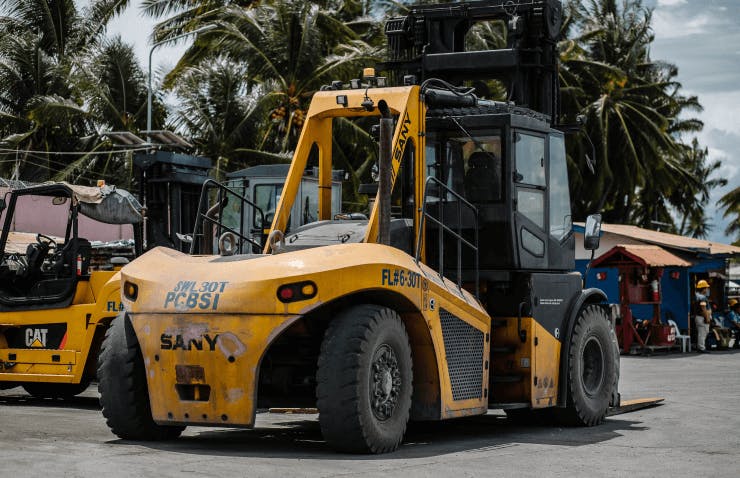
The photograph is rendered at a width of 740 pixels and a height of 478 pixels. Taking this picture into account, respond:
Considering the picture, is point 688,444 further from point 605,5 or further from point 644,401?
point 605,5

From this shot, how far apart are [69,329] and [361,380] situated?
6.72 m

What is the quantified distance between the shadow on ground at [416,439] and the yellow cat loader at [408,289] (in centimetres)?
26

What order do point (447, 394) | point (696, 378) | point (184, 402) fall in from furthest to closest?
point (696, 378)
point (447, 394)
point (184, 402)

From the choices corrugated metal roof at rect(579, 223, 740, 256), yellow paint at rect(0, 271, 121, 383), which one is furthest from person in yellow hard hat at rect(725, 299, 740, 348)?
yellow paint at rect(0, 271, 121, 383)

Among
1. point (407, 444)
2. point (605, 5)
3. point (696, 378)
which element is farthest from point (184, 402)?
point (605, 5)

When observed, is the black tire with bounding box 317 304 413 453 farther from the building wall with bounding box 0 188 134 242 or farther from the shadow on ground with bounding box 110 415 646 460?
the building wall with bounding box 0 188 134 242

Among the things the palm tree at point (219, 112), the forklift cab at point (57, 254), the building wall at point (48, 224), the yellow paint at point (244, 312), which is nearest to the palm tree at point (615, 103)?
the palm tree at point (219, 112)

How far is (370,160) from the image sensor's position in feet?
139

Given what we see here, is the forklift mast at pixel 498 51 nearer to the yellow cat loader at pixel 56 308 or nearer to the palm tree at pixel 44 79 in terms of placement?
the yellow cat loader at pixel 56 308

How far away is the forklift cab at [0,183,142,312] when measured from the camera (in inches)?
598

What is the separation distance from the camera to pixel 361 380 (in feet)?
30.5

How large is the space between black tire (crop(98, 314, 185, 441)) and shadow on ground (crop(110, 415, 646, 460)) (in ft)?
0.45

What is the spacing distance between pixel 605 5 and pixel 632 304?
102ft

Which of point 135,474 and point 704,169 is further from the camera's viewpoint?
point 704,169
